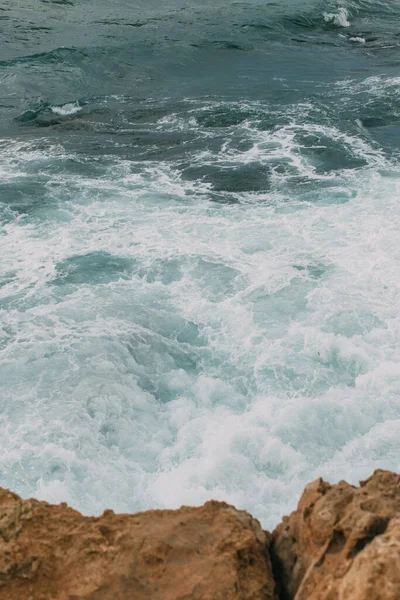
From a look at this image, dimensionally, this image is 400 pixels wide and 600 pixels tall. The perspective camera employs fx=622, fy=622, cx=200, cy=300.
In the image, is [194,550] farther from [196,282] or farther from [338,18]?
[338,18]

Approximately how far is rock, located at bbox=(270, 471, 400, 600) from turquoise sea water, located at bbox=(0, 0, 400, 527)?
14.6ft

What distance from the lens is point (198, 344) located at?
1294 cm

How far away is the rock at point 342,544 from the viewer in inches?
151

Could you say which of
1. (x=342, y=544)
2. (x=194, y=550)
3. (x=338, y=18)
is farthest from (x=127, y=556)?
(x=338, y=18)

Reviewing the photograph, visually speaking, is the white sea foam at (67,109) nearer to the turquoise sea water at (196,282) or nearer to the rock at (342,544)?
the turquoise sea water at (196,282)

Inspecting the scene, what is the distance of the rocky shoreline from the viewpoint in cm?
436

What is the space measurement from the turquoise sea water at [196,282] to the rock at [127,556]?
4727 mm

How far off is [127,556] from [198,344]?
8415mm

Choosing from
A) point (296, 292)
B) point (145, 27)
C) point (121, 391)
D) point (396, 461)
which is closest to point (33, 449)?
point (121, 391)

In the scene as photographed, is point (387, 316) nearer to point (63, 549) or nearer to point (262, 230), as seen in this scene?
point (262, 230)

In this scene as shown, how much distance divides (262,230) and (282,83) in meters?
14.9

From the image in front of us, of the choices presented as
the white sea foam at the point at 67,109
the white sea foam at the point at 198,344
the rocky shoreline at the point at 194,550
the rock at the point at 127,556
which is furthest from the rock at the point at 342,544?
the white sea foam at the point at 67,109

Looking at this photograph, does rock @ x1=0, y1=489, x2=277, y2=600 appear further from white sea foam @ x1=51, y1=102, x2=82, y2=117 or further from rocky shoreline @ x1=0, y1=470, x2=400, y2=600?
white sea foam @ x1=51, y1=102, x2=82, y2=117

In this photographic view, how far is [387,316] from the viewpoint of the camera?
43.9 ft
